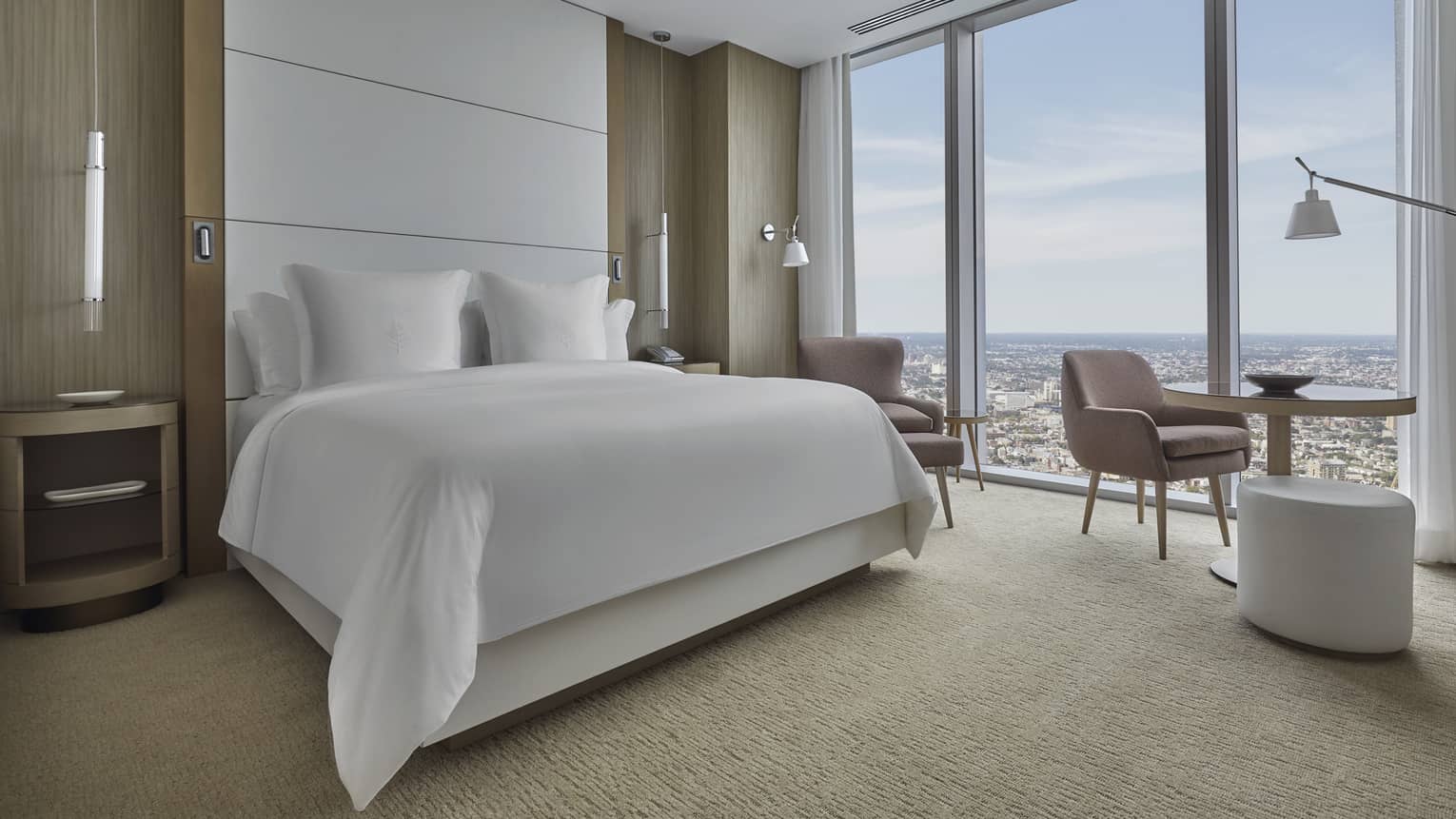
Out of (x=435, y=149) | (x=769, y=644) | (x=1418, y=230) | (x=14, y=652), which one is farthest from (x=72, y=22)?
(x=1418, y=230)

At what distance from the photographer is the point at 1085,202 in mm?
4199

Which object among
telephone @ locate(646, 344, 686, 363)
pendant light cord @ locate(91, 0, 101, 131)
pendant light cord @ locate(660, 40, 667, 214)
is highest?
pendant light cord @ locate(660, 40, 667, 214)

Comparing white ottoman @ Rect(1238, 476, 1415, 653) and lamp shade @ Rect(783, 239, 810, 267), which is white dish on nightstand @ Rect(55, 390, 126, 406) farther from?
white ottoman @ Rect(1238, 476, 1415, 653)

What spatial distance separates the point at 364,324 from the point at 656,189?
2.39m

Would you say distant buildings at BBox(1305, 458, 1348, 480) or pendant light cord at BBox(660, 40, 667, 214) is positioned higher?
pendant light cord at BBox(660, 40, 667, 214)

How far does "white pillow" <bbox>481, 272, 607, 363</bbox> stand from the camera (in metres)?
3.31

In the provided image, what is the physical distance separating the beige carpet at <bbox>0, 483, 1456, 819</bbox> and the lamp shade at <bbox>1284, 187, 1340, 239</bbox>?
1.31m

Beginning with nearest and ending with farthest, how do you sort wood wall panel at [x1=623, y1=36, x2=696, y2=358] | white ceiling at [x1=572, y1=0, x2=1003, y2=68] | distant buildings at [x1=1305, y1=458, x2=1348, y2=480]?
distant buildings at [x1=1305, y1=458, x2=1348, y2=480] → white ceiling at [x1=572, y1=0, x2=1003, y2=68] → wood wall panel at [x1=623, y1=36, x2=696, y2=358]

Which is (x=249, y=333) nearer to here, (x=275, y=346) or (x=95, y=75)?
(x=275, y=346)

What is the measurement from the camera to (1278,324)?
3555 millimetres

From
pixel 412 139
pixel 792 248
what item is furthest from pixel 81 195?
pixel 792 248

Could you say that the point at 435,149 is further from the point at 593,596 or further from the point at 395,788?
the point at 395,788

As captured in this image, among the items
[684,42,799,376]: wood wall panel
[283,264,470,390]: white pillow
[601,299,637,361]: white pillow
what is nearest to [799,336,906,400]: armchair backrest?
[684,42,799,376]: wood wall panel

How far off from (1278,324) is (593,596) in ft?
11.8
